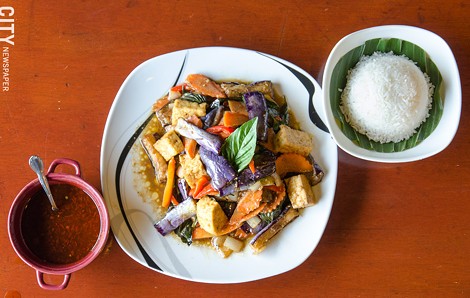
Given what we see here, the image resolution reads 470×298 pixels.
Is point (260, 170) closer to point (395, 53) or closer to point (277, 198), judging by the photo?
point (277, 198)

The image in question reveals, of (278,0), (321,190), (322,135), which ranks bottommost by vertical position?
(321,190)

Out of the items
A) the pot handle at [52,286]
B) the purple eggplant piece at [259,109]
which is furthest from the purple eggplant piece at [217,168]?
the pot handle at [52,286]

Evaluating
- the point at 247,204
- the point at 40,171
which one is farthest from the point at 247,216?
the point at 40,171

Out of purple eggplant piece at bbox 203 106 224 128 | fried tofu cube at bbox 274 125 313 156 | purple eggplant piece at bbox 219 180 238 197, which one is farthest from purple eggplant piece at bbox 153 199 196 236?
fried tofu cube at bbox 274 125 313 156

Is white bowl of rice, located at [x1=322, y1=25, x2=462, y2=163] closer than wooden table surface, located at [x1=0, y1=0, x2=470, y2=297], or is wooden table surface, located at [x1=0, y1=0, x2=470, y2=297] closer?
white bowl of rice, located at [x1=322, y1=25, x2=462, y2=163]

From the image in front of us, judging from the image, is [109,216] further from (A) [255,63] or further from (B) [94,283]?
(A) [255,63]

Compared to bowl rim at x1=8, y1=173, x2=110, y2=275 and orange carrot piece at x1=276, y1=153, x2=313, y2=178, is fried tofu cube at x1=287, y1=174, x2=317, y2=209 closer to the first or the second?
orange carrot piece at x1=276, y1=153, x2=313, y2=178

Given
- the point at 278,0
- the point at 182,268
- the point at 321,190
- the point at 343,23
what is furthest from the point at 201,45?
the point at 182,268
